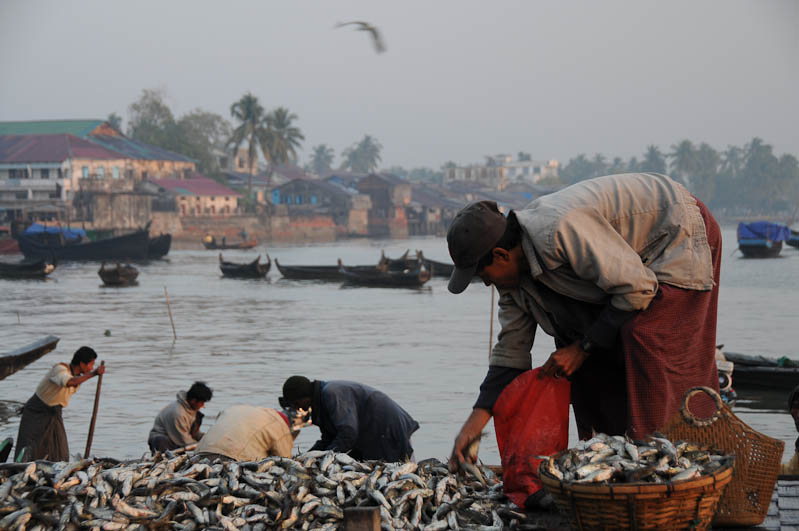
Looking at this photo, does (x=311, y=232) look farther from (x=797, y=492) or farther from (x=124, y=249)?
(x=797, y=492)

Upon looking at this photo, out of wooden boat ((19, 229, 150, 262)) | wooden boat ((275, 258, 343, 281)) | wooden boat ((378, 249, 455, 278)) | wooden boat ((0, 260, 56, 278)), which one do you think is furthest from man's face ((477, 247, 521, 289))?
wooden boat ((19, 229, 150, 262))

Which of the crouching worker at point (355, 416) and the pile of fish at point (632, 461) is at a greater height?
the pile of fish at point (632, 461)

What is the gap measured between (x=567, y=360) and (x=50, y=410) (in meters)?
6.11

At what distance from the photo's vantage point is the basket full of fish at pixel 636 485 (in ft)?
8.20

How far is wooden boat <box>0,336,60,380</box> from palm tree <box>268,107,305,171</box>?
203 feet

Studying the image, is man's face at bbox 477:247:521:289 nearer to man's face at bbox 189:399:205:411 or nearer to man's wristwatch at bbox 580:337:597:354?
man's wristwatch at bbox 580:337:597:354

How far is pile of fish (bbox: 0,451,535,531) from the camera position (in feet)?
9.96

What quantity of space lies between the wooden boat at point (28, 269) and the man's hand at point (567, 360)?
129ft

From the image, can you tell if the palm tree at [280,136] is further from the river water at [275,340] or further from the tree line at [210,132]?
the river water at [275,340]

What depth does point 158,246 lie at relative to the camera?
5412cm

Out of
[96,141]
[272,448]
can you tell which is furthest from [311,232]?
[272,448]

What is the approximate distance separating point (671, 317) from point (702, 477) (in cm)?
73

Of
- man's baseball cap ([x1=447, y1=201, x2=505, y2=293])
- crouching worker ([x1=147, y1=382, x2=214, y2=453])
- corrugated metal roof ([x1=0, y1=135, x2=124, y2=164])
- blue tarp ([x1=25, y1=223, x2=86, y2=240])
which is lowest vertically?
crouching worker ([x1=147, y1=382, x2=214, y2=453])

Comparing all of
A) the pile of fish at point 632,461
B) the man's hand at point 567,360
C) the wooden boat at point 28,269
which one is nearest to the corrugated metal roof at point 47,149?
the wooden boat at point 28,269
